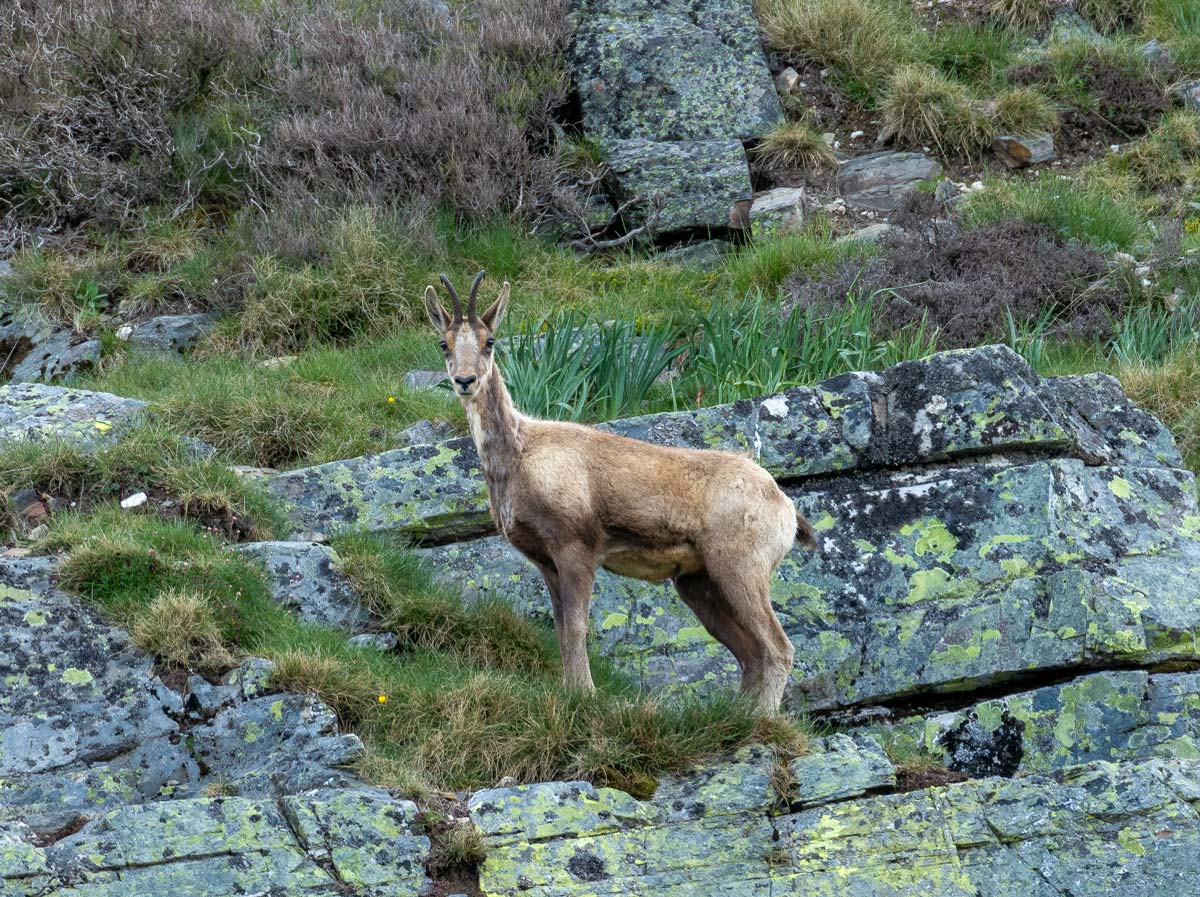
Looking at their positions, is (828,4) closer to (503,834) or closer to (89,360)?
(89,360)

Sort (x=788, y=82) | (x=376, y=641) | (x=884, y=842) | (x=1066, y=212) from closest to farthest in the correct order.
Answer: (x=884, y=842) → (x=376, y=641) → (x=1066, y=212) → (x=788, y=82)

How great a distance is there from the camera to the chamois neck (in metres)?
7.29

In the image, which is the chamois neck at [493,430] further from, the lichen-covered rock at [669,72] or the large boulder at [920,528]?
the lichen-covered rock at [669,72]

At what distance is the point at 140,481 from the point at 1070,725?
5541 mm

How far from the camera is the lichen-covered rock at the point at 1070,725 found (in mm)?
6934

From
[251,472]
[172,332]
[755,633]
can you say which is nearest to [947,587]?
[755,633]

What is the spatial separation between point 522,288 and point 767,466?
5.04m

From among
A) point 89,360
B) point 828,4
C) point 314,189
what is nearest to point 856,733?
point 89,360

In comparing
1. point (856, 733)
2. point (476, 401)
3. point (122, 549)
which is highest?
point (476, 401)

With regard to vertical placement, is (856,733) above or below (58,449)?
below

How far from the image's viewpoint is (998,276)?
12086mm

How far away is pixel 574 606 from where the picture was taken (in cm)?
698

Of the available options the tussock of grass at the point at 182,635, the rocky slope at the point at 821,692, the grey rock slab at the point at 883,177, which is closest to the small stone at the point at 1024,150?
the grey rock slab at the point at 883,177

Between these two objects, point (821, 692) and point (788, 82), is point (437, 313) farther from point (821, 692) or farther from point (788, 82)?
Result: point (788, 82)
